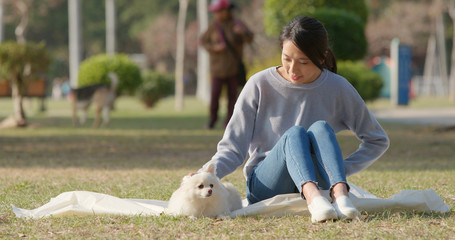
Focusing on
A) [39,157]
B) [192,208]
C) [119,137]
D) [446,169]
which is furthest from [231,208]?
[119,137]

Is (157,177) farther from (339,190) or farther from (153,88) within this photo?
(153,88)

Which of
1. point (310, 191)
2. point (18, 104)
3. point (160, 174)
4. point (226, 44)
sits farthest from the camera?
point (18, 104)

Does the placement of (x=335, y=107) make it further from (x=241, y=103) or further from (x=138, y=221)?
(x=138, y=221)

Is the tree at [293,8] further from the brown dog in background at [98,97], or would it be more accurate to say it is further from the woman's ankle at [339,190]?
the woman's ankle at [339,190]

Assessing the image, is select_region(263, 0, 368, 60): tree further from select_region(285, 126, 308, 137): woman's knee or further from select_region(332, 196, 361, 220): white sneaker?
select_region(332, 196, 361, 220): white sneaker

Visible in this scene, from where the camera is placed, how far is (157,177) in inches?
271

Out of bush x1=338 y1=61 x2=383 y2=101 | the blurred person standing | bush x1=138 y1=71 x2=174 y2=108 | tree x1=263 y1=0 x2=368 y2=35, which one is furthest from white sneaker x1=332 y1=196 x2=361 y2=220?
bush x1=138 y1=71 x2=174 y2=108

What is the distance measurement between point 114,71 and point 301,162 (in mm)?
19248

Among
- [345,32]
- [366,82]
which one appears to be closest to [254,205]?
[345,32]

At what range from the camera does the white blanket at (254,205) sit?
168 inches

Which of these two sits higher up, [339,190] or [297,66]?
[297,66]

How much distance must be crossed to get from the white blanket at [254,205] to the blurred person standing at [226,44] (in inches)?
315

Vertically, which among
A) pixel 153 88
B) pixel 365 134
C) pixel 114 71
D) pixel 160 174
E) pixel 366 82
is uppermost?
pixel 365 134

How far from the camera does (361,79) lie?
816 inches
